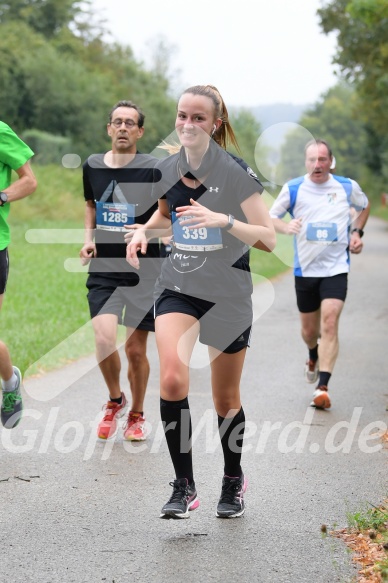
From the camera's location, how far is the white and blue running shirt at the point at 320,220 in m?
9.09

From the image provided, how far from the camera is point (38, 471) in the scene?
6250mm

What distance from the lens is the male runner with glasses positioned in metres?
7.22

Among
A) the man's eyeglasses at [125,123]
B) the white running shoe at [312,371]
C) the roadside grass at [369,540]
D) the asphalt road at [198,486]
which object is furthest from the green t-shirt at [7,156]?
the white running shoe at [312,371]

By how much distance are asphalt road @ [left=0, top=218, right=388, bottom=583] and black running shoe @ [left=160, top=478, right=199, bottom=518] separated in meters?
0.10

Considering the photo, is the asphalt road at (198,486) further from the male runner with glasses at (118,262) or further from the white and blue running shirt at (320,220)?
the white and blue running shirt at (320,220)

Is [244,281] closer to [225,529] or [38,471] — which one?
[225,529]

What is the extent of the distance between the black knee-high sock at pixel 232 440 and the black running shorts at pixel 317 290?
3661 mm

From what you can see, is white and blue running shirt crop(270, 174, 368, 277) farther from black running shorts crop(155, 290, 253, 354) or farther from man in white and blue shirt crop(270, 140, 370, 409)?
black running shorts crop(155, 290, 253, 354)

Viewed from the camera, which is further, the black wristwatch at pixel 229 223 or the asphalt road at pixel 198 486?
the black wristwatch at pixel 229 223

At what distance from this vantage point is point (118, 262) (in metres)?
7.38

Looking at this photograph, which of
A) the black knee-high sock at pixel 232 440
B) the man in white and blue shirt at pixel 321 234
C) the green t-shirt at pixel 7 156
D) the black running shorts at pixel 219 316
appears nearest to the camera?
the black running shorts at pixel 219 316

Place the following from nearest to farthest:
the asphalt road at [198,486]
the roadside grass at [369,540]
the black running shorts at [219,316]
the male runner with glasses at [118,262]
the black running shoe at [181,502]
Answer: the roadside grass at [369,540] → the asphalt road at [198,486] → the black running shoe at [181,502] → the black running shorts at [219,316] → the male runner with glasses at [118,262]

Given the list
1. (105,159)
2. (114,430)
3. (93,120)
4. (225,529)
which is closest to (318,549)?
(225,529)

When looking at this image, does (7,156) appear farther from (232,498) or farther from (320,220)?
(320,220)
